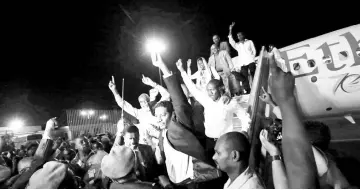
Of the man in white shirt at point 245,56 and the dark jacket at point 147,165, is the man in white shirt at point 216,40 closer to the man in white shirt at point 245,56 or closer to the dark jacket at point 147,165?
the man in white shirt at point 245,56

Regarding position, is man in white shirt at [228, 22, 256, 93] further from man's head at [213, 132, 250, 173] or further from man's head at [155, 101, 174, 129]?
man's head at [213, 132, 250, 173]

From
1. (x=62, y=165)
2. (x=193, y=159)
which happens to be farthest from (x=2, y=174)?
(x=193, y=159)

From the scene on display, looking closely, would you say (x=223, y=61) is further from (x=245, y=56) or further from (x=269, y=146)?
(x=269, y=146)

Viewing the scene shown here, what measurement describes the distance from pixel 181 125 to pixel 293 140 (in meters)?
1.30

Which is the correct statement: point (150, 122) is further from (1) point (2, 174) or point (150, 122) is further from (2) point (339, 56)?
(2) point (339, 56)

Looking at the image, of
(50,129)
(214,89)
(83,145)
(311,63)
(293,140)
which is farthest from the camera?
(311,63)

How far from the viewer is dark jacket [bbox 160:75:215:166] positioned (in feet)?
7.73

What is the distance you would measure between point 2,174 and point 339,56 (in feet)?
26.9

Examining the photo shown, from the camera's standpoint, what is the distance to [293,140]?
4.22 feet

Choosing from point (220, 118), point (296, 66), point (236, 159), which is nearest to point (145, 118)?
point (220, 118)

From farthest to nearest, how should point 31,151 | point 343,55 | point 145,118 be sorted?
point 31,151 < point 145,118 < point 343,55

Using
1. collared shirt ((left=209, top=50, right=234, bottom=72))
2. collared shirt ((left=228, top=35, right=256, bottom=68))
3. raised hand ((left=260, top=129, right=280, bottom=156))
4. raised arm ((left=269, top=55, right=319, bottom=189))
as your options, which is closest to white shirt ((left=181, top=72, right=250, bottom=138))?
raised hand ((left=260, top=129, right=280, bottom=156))

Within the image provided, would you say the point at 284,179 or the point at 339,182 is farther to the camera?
the point at 339,182

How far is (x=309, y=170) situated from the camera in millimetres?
1223
